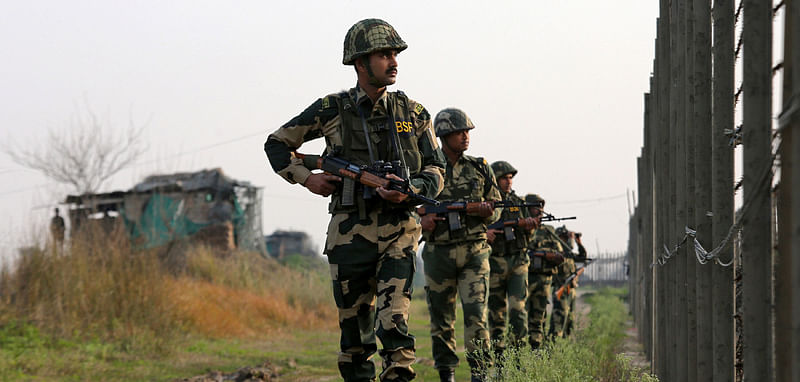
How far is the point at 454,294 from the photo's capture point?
841 centimetres

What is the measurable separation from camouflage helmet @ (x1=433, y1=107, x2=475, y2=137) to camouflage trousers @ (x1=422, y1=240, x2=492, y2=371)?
104cm

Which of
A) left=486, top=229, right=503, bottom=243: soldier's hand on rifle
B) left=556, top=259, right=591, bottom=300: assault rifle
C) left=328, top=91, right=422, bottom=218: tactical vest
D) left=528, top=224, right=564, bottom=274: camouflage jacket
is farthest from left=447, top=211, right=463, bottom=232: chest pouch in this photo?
left=556, top=259, right=591, bottom=300: assault rifle

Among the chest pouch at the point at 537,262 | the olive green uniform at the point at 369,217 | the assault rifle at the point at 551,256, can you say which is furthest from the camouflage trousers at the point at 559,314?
the olive green uniform at the point at 369,217

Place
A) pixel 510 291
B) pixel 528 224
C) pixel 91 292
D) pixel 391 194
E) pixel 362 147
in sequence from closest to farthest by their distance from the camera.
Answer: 1. pixel 391 194
2. pixel 362 147
3. pixel 510 291
4. pixel 528 224
5. pixel 91 292

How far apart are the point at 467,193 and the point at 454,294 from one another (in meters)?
0.91

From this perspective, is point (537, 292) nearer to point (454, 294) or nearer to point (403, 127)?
point (454, 294)

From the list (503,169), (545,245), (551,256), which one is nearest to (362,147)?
(503,169)

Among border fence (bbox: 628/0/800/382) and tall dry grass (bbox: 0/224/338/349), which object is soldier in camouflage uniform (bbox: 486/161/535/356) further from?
tall dry grass (bbox: 0/224/338/349)

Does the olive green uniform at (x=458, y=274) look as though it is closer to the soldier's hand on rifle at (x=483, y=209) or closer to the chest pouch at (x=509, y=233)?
the soldier's hand on rifle at (x=483, y=209)

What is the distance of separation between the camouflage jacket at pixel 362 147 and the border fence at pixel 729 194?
1566 millimetres

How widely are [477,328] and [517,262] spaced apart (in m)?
2.03

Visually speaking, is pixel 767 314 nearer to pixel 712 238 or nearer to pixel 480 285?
pixel 712 238

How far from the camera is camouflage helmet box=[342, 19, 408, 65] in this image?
574 cm

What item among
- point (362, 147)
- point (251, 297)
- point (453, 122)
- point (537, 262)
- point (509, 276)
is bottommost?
point (251, 297)
